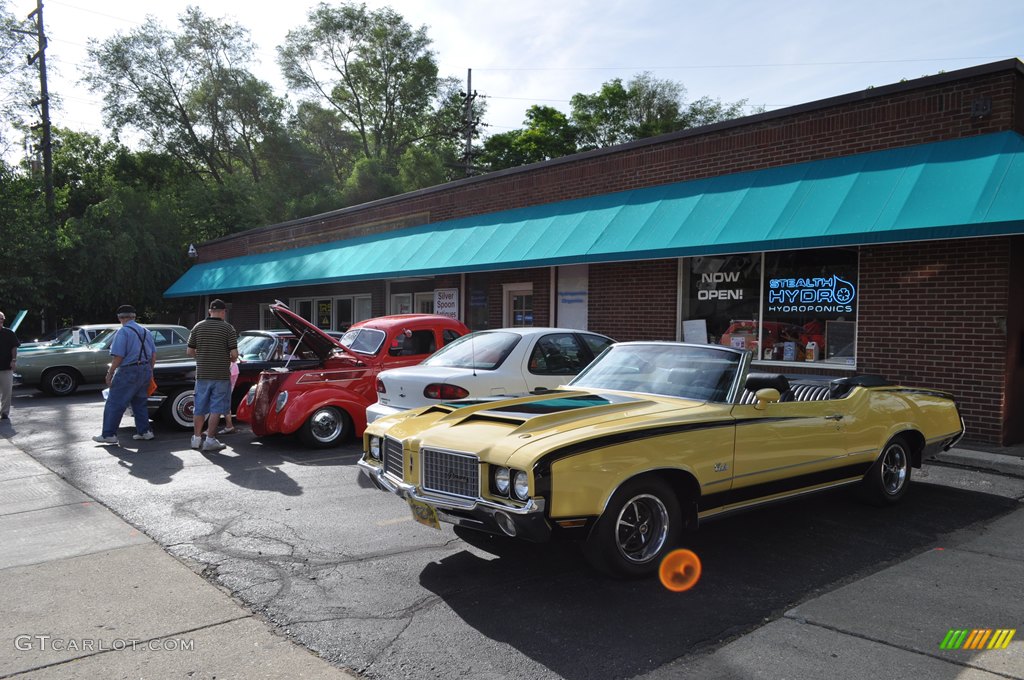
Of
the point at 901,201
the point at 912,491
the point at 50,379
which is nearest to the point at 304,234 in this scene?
the point at 50,379

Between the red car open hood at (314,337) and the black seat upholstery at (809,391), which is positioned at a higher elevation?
the red car open hood at (314,337)

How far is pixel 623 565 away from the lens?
13.9ft

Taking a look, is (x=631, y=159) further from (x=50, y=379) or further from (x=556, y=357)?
(x=50, y=379)

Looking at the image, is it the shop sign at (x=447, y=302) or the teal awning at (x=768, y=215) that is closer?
the teal awning at (x=768, y=215)

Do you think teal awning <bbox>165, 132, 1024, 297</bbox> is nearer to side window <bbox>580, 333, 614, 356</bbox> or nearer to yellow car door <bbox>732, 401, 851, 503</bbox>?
side window <bbox>580, 333, 614, 356</bbox>

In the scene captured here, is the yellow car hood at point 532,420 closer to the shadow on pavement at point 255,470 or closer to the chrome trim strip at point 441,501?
the chrome trim strip at point 441,501

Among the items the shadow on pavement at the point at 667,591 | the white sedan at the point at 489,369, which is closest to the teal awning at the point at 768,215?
the white sedan at the point at 489,369

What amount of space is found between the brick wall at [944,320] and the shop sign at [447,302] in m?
9.39

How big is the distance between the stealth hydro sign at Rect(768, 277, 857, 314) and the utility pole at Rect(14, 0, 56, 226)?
2372cm

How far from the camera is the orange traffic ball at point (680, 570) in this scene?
437 cm

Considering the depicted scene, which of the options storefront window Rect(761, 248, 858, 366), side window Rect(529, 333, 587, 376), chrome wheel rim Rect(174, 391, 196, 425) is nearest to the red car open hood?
chrome wheel rim Rect(174, 391, 196, 425)

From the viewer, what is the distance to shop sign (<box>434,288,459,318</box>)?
17.1 meters

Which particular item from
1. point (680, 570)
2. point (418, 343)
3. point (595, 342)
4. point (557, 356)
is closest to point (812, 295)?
point (595, 342)

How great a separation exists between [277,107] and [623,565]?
45.2 metres
